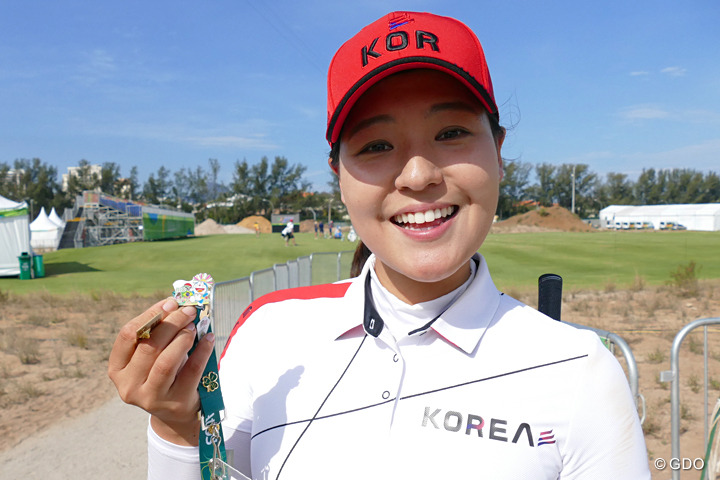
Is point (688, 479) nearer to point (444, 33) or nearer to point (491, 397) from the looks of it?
point (491, 397)

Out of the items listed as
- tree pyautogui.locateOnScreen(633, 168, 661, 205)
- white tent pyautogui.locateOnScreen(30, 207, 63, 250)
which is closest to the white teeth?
white tent pyautogui.locateOnScreen(30, 207, 63, 250)

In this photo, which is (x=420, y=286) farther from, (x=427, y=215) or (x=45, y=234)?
(x=45, y=234)

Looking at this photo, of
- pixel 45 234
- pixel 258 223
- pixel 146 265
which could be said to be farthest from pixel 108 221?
pixel 258 223

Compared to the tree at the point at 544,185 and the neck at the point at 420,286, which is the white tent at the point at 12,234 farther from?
the tree at the point at 544,185

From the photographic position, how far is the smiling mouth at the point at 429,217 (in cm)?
134

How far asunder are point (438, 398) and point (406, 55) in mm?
869

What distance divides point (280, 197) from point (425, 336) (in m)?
97.5

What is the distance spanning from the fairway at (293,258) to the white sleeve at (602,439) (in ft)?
54.7

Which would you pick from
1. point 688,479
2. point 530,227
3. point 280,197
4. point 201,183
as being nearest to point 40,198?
point 201,183

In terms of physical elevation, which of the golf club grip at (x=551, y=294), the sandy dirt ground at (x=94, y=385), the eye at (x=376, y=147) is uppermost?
the eye at (x=376, y=147)

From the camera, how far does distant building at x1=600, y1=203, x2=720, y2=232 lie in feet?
214

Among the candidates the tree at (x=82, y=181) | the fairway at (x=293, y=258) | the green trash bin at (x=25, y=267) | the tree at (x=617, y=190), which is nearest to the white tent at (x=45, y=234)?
the fairway at (x=293, y=258)

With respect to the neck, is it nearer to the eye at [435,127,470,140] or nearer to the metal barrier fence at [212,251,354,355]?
the eye at [435,127,470,140]

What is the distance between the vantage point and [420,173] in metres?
1.29
